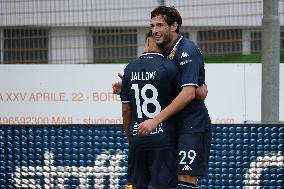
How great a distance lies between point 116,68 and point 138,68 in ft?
18.5

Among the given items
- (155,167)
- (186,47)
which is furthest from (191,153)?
(186,47)

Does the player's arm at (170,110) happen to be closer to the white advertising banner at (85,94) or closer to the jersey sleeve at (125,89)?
the jersey sleeve at (125,89)

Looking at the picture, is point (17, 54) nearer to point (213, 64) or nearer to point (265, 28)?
point (213, 64)

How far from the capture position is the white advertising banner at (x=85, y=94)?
1159 cm

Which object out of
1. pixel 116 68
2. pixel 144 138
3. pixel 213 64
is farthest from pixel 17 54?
pixel 144 138

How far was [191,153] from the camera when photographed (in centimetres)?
620

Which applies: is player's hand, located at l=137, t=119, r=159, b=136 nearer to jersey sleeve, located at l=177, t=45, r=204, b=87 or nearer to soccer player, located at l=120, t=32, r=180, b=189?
soccer player, located at l=120, t=32, r=180, b=189

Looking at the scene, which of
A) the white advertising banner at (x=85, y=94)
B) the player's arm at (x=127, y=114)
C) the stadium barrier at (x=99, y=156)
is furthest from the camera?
the white advertising banner at (x=85, y=94)

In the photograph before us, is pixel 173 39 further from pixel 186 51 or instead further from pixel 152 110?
pixel 152 110

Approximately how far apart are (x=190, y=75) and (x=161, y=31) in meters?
0.39

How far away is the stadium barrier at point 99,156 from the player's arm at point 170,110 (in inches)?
77.2

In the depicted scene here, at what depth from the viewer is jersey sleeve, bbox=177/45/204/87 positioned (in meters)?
6.11

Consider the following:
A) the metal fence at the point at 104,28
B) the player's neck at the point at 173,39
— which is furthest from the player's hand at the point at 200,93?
the metal fence at the point at 104,28

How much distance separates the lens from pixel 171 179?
6316 millimetres
